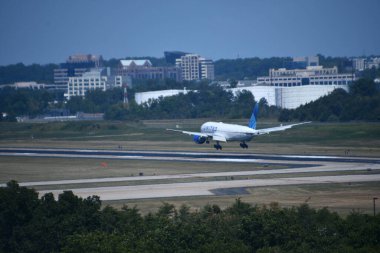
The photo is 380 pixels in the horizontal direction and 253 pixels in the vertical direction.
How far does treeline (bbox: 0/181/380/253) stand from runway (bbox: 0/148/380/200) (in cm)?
1609

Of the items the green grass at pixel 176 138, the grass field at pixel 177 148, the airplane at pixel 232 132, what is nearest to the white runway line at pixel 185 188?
the grass field at pixel 177 148

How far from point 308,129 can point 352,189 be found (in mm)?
73958

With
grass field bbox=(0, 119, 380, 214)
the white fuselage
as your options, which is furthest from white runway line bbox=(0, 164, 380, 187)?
the white fuselage

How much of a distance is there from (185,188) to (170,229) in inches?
1178

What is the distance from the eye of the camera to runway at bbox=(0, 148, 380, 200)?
80.2 metres

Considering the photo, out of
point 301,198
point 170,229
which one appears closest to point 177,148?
point 301,198

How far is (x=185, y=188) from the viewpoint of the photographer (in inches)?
3236

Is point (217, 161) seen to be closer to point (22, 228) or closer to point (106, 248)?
point (22, 228)

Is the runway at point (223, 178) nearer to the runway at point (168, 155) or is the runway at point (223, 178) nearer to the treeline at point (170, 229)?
the runway at point (168, 155)

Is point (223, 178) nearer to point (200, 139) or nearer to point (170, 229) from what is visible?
point (200, 139)

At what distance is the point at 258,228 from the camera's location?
52.4 meters

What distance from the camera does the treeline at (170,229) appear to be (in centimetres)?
Answer: 4834

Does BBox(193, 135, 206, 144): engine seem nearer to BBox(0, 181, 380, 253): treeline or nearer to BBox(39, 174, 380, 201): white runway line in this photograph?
BBox(39, 174, 380, 201): white runway line

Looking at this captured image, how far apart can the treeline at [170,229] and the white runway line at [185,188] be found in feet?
46.6
